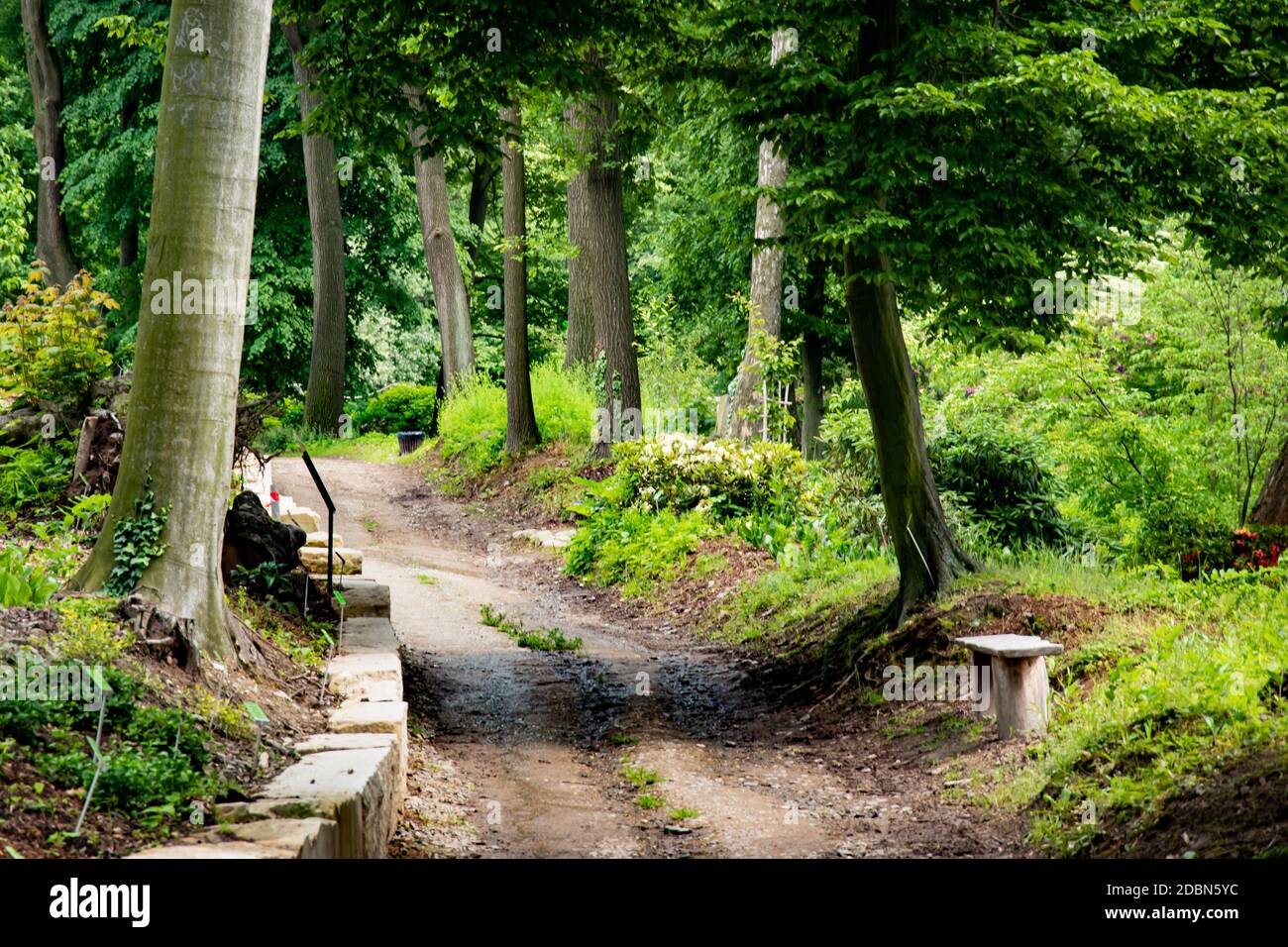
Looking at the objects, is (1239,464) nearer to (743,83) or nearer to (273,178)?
(743,83)

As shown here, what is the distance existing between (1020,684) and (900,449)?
106 inches

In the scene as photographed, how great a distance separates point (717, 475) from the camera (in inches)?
562

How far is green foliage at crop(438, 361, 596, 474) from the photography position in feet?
62.7

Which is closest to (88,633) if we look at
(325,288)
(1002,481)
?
(1002,481)

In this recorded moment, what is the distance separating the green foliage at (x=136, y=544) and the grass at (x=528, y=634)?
16.4ft

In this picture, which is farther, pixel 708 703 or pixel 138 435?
pixel 708 703

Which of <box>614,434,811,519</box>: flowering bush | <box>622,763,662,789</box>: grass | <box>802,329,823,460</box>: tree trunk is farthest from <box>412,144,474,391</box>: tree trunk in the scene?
<box>622,763,662,789</box>: grass

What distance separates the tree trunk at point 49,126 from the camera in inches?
992

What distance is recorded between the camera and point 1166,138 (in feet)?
24.8

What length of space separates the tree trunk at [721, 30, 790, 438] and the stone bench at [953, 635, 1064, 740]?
28.2 ft
